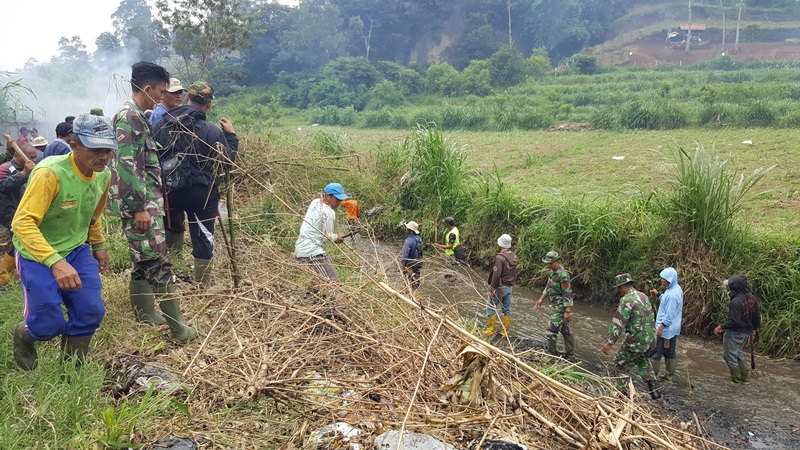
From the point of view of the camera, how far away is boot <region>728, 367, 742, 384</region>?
5840mm

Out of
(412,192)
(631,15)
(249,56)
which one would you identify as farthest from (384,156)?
(631,15)

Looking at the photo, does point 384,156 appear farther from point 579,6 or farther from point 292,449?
point 579,6

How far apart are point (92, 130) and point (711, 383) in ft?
21.1

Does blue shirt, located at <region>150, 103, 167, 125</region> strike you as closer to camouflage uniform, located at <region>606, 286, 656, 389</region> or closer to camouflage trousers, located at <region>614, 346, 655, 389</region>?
camouflage uniform, located at <region>606, 286, 656, 389</region>

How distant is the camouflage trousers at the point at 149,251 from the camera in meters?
3.73

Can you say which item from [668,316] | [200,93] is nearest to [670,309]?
[668,316]

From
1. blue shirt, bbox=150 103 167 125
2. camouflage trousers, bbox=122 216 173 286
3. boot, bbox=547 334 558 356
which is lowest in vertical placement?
boot, bbox=547 334 558 356

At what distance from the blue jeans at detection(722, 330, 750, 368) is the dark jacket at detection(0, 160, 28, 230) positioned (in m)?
7.50

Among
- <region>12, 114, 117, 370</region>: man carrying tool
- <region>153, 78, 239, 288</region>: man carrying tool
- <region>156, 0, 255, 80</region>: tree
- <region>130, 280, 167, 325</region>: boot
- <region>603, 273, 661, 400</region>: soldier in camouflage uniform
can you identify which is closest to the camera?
<region>12, 114, 117, 370</region>: man carrying tool

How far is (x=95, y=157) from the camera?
2.96 meters

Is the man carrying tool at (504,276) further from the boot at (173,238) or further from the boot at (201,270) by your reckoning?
the boot at (173,238)

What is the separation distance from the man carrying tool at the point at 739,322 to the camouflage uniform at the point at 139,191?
A: 553 centimetres

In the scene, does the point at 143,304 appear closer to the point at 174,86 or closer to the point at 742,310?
the point at 174,86

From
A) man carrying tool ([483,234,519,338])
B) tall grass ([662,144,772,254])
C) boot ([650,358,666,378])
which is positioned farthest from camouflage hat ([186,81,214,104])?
tall grass ([662,144,772,254])
